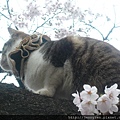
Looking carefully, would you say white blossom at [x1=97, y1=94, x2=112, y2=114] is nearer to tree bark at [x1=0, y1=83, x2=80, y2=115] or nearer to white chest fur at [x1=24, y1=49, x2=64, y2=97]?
tree bark at [x1=0, y1=83, x2=80, y2=115]

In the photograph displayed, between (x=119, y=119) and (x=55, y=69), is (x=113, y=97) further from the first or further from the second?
(x=55, y=69)

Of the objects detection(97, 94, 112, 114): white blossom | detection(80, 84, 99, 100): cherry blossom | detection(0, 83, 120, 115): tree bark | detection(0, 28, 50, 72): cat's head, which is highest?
detection(80, 84, 99, 100): cherry blossom

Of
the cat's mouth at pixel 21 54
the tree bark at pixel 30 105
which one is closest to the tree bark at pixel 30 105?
the tree bark at pixel 30 105

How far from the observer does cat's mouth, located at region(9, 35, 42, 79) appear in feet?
7.95

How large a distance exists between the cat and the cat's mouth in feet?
0.12

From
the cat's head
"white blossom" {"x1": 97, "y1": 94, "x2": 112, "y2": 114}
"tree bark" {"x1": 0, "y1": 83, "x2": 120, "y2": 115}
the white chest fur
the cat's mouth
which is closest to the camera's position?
"white blossom" {"x1": 97, "y1": 94, "x2": 112, "y2": 114}

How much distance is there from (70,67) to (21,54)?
58cm

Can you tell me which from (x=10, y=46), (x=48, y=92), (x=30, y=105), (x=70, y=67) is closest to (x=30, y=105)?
(x=30, y=105)

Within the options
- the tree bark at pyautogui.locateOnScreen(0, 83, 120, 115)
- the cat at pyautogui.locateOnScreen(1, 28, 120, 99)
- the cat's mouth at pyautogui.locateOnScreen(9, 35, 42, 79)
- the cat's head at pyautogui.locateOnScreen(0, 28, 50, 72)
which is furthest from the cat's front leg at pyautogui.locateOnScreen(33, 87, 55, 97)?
the cat's head at pyautogui.locateOnScreen(0, 28, 50, 72)

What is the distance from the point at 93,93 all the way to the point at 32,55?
142 cm

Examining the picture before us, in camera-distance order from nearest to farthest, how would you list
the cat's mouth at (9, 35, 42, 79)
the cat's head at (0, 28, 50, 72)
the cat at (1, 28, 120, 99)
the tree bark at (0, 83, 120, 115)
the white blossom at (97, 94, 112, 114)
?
the white blossom at (97, 94, 112, 114) < the tree bark at (0, 83, 120, 115) < the cat at (1, 28, 120, 99) < the cat's mouth at (9, 35, 42, 79) < the cat's head at (0, 28, 50, 72)

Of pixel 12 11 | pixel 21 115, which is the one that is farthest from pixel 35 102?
pixel 12 11

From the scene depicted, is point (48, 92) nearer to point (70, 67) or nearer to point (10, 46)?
point (70, 67)

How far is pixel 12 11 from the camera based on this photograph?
183 inches
